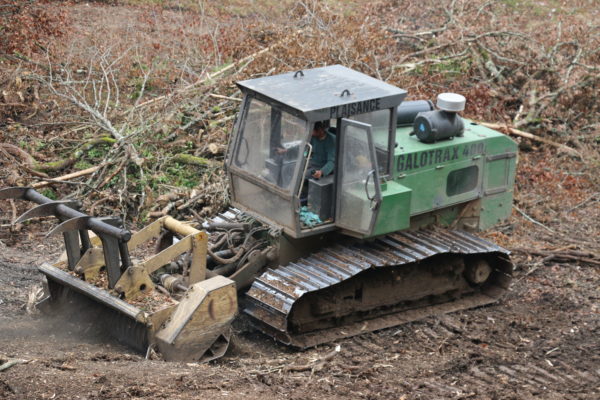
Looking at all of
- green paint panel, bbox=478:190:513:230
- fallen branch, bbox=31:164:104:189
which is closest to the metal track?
green paint panel, bbox=478:190:513:230

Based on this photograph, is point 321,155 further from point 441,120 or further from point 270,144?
point 441,120

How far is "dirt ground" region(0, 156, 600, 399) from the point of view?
254 inches

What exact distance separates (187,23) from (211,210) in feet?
22.5

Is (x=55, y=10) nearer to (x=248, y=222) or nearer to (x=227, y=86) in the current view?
(x=227, y=86)

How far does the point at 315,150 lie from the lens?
8062 millimetres

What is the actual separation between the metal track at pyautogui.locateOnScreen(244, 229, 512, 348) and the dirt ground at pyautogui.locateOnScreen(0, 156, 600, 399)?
0.55 feet

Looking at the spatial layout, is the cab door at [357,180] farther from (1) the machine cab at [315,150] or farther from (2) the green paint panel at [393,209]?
(2) the green paint panel at [393,209]

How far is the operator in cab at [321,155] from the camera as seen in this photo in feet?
26.2

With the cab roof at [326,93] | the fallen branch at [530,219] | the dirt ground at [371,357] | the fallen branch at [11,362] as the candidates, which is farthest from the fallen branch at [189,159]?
the fallen branch at [11,362]

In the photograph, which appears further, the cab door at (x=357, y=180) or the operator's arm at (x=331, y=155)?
the operator's arm at (x=331, y=155)

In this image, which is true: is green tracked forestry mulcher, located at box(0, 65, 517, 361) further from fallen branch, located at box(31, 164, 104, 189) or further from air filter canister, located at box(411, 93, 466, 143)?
fallen branch, located at box(31, 164, 104, 189)

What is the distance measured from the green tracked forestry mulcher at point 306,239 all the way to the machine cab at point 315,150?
13 millimetres

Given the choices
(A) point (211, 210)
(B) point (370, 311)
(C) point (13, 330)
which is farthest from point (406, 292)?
(C) point (13, 330)

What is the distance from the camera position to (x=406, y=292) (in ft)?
28.9
